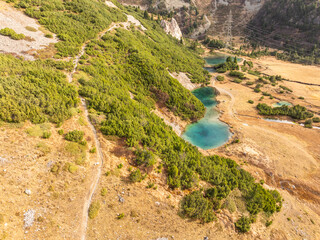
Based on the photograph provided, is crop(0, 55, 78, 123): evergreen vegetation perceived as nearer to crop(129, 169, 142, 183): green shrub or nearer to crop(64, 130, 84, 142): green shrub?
crop(64, 130, 84, 142): green shrub

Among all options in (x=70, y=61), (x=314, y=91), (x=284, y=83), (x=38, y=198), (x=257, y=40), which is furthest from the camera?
(x=257, y=40)

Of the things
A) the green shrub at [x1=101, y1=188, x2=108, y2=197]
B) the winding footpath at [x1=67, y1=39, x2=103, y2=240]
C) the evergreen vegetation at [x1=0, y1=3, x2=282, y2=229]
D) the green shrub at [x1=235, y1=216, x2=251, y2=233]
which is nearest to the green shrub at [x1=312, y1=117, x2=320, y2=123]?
the evergreen vegetation at [x1=0, y1=3, x2=282, y2=229]

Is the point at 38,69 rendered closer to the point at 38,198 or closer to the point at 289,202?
the point at 38,198

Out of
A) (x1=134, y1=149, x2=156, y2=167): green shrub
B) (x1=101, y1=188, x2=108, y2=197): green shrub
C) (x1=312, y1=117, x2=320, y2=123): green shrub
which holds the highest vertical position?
(x1=312, y1=117, x2=320, y2=123): green shrub

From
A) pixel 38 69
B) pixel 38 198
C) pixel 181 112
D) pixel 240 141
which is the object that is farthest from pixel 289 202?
pixel 38 69

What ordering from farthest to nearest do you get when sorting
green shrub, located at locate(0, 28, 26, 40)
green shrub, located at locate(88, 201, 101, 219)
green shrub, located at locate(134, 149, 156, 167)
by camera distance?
green shrub, located at locate(0, 28, 26, 40) → green shrub, located at locate(134, 149, 156, 167) → green shrub, located at locate(88, 201, 101, 219)

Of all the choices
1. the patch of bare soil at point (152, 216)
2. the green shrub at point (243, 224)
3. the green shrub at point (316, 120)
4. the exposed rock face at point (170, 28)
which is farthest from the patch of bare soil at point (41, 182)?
the exposed rock face at point (170, 28)

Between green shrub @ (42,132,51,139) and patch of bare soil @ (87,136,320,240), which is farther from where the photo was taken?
green shrub @ (42,132,51,139)
